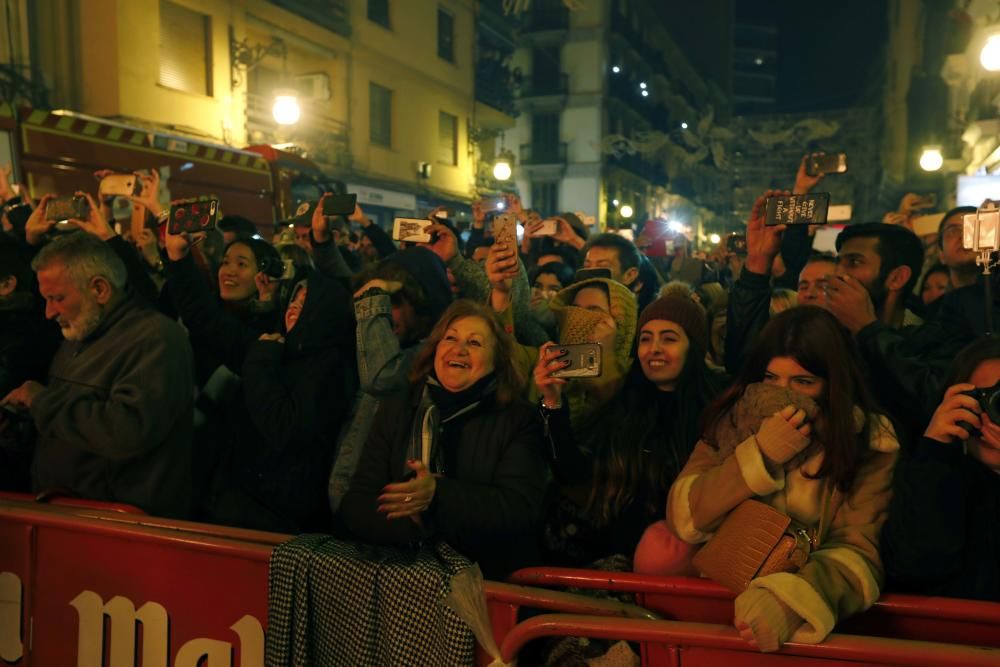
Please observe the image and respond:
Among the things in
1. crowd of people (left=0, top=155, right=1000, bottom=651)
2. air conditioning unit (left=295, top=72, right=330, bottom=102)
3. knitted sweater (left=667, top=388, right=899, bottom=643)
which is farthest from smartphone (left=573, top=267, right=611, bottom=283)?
air conditioning unit (left=295, top=72, right=330, bottom=102)

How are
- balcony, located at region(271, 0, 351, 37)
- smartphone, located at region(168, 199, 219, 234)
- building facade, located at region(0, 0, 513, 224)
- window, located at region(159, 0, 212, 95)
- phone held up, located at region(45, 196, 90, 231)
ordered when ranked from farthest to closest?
1. balcony, located at region(271, 0, 351, 37)
2. window, located at region(159, 0, 212, 95)
3. building facade, located at region(0, 0, 513, 224)
4. phone held up, located at region(45, 196, 90, 231)
5. smartphone, located at region(168, 199, 219, 234)

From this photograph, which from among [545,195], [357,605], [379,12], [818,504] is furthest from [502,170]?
[545,195]

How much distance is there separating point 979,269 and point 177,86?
579 inches

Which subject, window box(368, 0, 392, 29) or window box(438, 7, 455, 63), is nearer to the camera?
window box(368, 0, 392, 29)

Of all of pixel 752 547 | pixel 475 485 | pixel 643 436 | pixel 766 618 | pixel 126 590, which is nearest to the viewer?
pixel 766 618

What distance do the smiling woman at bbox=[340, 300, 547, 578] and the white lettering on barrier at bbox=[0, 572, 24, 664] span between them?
4.65 feet

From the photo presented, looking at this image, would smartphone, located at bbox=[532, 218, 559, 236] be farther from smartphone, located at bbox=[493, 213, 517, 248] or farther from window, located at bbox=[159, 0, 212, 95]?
window, located at bbox=[159, 0, 212, 95]

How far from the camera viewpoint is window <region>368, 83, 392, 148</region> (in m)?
21.1

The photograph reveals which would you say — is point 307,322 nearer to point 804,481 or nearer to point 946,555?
point 804,481

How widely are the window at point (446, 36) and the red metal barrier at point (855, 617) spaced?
2339 cm

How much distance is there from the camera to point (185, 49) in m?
15.5

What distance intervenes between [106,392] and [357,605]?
5.03ft

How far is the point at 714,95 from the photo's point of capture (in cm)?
6862

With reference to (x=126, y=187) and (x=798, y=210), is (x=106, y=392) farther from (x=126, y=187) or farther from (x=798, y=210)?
(x=798, y=210)
